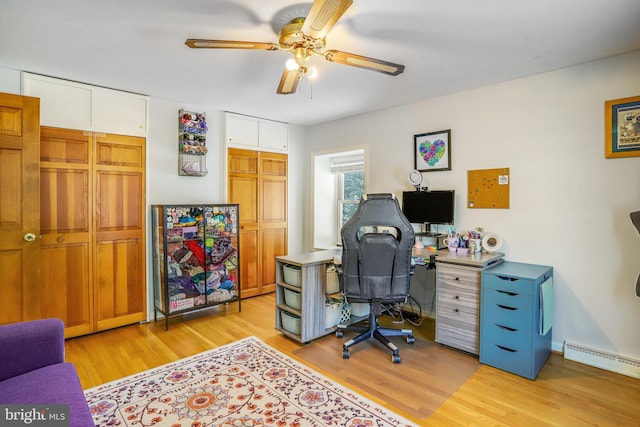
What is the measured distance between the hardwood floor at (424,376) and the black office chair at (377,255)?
0.80 ft

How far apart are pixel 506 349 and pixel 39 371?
116 inches

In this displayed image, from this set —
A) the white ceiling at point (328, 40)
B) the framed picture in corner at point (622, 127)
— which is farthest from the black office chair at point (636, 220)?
the white ceiling at point (328, 40)

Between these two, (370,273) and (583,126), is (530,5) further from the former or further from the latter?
(370,273)

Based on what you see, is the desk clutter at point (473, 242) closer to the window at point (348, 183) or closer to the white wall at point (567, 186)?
the white wall at point (567, 186)

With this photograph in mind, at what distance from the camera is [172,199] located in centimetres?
379

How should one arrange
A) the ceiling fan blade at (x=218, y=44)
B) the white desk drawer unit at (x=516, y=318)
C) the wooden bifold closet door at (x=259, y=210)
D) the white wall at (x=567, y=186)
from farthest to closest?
the wooden bifold closet door at (x=259, y=210)
the white wall at (x=567, y=186)
the white desk drawer unit at (x=516, y=318)
the ceiling fan blade at (x=218, y=44)

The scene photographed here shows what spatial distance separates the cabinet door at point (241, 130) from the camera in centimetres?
418

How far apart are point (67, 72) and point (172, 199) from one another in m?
1.50

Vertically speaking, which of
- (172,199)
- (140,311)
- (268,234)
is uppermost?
(172,199)

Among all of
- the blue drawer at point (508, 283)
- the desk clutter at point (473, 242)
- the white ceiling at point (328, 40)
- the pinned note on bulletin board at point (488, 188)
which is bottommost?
the blue drawer at point (508, 283)

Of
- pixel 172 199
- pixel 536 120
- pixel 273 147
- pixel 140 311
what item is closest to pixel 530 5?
pixel 536 120

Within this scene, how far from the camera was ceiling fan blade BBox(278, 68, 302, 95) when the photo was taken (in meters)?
2.20

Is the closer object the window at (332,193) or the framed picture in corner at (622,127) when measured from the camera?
the framed picture in corner at (622,127)

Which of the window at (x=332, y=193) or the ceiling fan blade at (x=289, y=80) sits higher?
the ceiling fan blade at (x=289, y=80)
